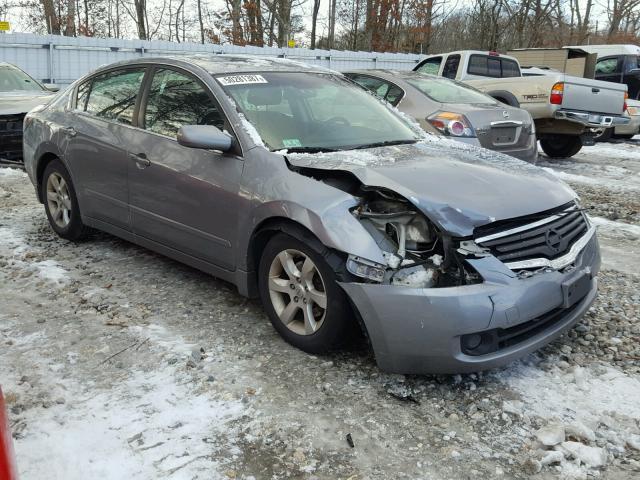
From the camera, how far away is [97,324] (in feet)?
12.6

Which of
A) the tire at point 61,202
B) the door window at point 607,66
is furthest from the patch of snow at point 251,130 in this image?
the door window at point 607,66

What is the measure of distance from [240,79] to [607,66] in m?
15.7

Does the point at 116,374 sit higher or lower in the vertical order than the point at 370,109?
lower

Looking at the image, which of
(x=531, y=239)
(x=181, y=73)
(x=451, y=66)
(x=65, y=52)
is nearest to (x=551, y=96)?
(x=451, y=66)

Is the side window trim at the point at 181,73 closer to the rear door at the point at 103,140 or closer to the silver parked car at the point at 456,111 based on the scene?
the rear door at the point at 103,140

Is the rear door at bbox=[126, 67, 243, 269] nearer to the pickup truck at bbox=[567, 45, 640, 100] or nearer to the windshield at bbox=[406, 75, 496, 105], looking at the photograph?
the windshield at bbox=[406, 75, 496, 105]

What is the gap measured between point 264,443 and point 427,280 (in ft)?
3.51

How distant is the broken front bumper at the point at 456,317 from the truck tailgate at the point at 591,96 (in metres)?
8.32

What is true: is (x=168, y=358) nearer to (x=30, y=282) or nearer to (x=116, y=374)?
(x=116, y=374)

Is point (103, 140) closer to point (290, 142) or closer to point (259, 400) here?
point (290, 142)

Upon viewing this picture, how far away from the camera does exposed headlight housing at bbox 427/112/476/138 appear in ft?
24.8

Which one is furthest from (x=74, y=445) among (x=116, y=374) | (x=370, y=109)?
(x=370, y=109)

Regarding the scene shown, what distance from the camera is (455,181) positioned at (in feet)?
10.9

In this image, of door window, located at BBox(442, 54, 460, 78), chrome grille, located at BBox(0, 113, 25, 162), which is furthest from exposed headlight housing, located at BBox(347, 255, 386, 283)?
door window, located at BBox(442, 54, 460, 78)
